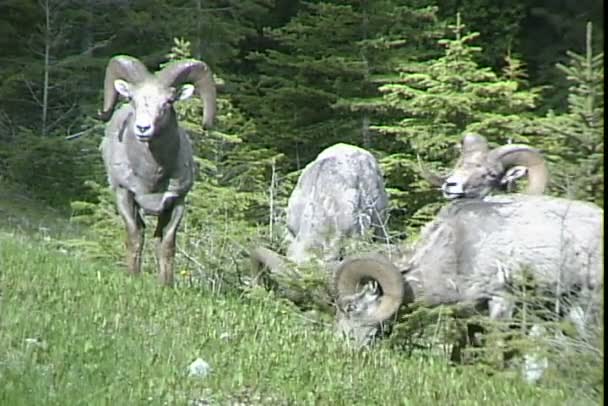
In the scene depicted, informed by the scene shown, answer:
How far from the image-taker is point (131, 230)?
11.4m

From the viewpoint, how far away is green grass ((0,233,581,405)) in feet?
19.7

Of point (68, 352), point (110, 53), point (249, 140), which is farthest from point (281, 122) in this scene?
point (68, 352)

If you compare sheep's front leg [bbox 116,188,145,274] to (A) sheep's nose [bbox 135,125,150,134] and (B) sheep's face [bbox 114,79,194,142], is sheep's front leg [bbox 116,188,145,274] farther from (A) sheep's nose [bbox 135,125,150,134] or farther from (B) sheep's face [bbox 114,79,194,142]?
(A) sheep's nose [bbox 135,125,150,134]

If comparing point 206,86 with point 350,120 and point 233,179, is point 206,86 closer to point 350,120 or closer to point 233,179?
point 233,179

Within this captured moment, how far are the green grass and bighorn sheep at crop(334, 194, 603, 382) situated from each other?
1.46 ft

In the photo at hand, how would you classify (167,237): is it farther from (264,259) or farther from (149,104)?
(149,104)

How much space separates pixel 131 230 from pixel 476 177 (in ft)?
Result: 11.6

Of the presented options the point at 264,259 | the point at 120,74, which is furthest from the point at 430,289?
the point at 120,74

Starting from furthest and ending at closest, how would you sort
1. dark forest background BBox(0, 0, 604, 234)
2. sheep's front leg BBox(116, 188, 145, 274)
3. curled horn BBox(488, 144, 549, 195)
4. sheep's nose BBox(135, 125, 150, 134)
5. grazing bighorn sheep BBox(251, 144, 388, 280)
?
dark forest background BBox(0, 0, 604, 234) → grazing bighorn sheep BBox(251, 144, 388, 280) → sheep's front leg BBox(116, 188, 145, 274) → sheep's nose BBox(135, 125, 150, 134) → curled horn BBox(488, 144, 549, 195)

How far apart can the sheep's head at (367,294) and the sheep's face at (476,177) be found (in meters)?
1.48

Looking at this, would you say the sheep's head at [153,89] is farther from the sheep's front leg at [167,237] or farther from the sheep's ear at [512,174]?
the sheep's ear at [512,174]

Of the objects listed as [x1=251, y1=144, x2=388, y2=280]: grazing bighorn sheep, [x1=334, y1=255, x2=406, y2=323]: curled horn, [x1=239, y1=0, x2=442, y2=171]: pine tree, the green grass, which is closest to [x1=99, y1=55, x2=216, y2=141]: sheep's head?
the green grass

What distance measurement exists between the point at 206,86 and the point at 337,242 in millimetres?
2232

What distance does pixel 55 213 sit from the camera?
76.7ft
